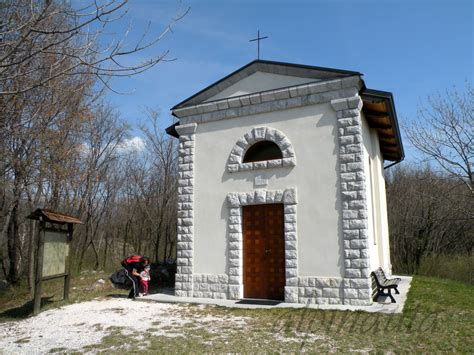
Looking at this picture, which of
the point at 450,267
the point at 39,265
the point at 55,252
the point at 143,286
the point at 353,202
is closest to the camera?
the point at 39,265

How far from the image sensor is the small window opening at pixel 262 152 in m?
10.1

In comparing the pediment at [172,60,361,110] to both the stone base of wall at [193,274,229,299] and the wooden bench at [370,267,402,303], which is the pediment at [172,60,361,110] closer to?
the wooden bench at [370,267,402,303]

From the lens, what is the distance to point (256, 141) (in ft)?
33.2

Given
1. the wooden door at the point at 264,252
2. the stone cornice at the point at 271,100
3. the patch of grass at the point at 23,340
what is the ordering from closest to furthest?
1. the patch of grass at the point at 23,340
2. the stone cornice at the point at 271,100
3. the wooden door at the point at 264,252

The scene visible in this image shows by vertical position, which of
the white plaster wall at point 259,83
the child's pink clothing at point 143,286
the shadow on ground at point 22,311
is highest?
the white plaster wall at point 259,83

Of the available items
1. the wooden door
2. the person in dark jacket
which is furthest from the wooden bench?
the person in dark jacket

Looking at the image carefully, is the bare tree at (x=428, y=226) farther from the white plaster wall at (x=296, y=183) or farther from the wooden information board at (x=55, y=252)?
A: the wooden information board at (x=55, y=252)

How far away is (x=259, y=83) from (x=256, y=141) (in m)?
1.52

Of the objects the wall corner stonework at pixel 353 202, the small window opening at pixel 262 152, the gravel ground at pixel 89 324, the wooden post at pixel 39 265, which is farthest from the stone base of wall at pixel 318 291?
the wooden post at pixel 39 265

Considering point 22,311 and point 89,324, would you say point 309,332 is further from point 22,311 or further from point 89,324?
point 22,311

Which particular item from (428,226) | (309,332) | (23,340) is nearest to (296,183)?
(309,332)

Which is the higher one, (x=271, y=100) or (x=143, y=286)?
(x=271, y=100)

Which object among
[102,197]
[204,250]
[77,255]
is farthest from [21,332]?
[102,197]

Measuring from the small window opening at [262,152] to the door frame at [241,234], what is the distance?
931 millimetres
